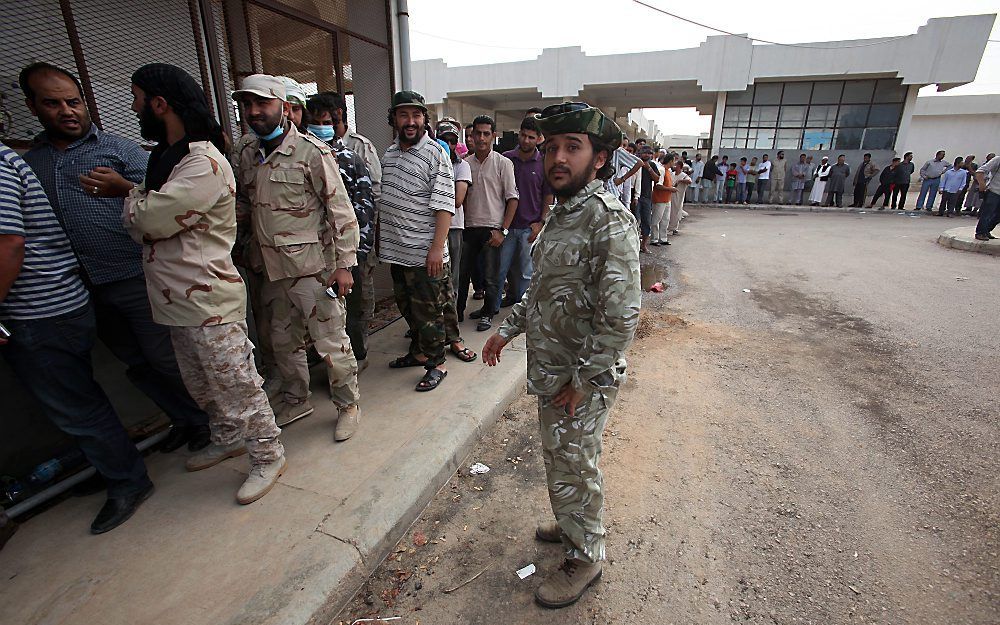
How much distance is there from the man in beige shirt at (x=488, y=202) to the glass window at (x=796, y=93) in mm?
19934

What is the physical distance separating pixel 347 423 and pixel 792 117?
22.7 m

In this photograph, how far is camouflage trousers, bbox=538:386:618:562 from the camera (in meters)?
1.83

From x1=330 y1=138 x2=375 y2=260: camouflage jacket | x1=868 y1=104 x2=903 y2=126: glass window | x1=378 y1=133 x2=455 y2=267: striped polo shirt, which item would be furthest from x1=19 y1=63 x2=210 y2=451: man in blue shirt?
x1=868 y1=104 x2=903 y2=126: glass window

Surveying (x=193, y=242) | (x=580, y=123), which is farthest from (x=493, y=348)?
(x=193, y=242)

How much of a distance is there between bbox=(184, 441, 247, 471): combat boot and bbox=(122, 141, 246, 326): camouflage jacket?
35.2 inches

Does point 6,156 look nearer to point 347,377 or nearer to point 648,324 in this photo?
point 347,377

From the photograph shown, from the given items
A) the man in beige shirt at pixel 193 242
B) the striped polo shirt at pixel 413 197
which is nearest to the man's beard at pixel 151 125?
the man in beige shirt at pixel 193 242

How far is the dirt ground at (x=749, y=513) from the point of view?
1.95m

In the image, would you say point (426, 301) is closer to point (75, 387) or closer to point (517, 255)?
point (517, 255)

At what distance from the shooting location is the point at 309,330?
9.03 feet

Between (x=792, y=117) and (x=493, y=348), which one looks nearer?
(x=493, y=348)

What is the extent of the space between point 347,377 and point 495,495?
1126mm

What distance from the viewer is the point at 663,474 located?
2736 mm

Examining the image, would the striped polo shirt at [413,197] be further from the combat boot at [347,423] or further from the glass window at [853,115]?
the glass window at [853,115]
